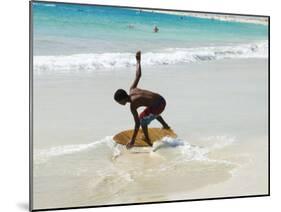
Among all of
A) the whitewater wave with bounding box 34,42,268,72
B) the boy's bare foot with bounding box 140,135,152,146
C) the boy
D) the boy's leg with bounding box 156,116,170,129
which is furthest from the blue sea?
the boy's bare foot with bounding box 140,135,152,146

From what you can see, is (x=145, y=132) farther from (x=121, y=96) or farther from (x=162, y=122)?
(x=121, y=96)

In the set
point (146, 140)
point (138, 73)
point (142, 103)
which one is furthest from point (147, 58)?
point (146, 140)

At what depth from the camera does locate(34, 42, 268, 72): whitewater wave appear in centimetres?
358

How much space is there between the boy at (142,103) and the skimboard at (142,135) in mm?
25

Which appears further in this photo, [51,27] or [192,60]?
[192,60]

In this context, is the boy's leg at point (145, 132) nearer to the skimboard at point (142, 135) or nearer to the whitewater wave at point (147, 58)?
the skimboard at point (142, 135)

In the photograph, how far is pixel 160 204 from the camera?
3.77 metres

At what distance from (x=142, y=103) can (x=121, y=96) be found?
0.17 meters

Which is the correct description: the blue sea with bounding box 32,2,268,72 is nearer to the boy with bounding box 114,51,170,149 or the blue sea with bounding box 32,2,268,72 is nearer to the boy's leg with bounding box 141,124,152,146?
the boy with bounding box 114,51,170,149

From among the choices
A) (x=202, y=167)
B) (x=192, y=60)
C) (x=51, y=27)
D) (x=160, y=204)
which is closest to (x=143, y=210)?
(x=160, y=204)

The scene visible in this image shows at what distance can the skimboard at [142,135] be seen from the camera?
3717 mm

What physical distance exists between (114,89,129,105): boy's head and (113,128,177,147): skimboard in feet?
0.71
